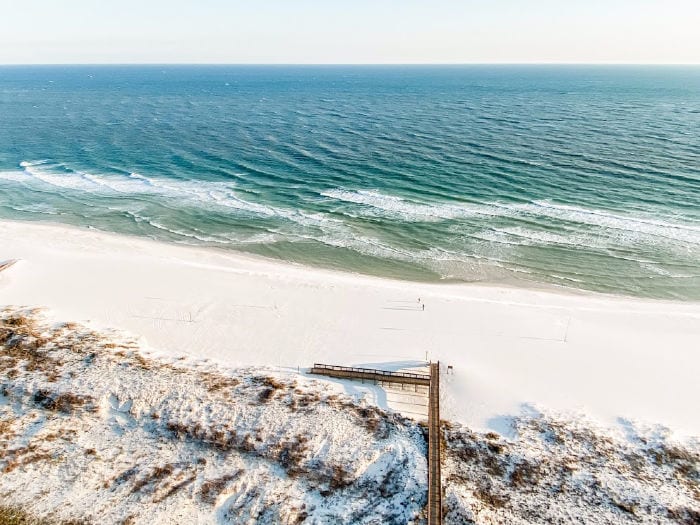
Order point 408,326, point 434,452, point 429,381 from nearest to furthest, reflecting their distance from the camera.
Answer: point 434,452 → point 429,381 → point 408,326

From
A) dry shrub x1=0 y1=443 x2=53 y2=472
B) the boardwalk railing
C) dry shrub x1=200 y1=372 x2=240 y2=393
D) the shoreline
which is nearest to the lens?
dry shrub x1=0 y1=443 x2=53 y2=472

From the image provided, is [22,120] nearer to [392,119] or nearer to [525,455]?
[392,119]

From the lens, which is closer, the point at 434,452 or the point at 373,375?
the point at 434,452

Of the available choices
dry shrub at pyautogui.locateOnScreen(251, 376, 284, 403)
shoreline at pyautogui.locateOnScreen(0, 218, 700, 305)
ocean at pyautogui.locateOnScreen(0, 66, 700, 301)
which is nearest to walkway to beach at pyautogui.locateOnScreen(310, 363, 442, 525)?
dry shrub at pyautogui.locateOnScreen(251, 376, 284, 403)

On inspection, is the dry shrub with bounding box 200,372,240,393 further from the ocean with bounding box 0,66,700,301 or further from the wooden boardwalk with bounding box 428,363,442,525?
the ocean with bounding box 0,66,700,301

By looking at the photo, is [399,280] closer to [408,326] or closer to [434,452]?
[408,326]

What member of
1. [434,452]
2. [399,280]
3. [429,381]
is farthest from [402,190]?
[434,452]
